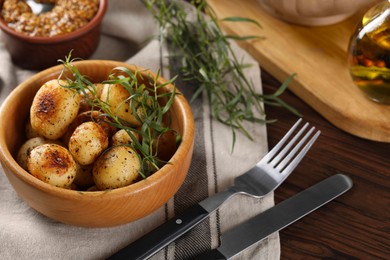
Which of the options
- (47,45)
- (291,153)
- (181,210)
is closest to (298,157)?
(291,153)

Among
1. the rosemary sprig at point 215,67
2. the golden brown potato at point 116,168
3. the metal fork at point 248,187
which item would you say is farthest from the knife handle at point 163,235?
the rosemary sprig at point 215,67

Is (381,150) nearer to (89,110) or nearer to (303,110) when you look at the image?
(303,110)

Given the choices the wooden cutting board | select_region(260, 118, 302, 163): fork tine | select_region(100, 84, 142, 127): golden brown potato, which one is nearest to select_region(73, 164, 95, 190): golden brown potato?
select_region(100, 84, 142, 127): golden brown potato

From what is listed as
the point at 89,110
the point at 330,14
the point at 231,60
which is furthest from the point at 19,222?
the point at 330,14

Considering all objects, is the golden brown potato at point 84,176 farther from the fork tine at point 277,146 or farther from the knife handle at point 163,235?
the fork tine at point 277,146

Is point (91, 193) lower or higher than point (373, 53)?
lower

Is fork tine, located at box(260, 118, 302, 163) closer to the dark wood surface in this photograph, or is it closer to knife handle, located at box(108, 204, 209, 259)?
the dark wood surface

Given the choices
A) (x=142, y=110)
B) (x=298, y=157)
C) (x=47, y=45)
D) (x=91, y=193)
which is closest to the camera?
(x=91, y=193)

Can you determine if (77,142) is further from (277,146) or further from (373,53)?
(373,53)
